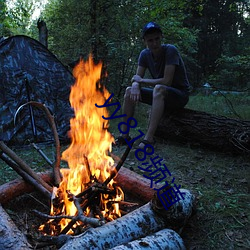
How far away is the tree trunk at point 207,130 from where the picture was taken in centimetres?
374

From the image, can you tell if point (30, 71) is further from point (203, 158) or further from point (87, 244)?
point (87, 244)

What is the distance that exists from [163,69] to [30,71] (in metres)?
2.52

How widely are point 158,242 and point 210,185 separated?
4.71 ft

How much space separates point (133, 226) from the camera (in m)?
1.85

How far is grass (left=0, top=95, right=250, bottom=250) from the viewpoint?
206 centimetres

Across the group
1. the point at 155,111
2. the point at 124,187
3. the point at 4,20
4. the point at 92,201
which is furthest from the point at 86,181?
the point at 4,20

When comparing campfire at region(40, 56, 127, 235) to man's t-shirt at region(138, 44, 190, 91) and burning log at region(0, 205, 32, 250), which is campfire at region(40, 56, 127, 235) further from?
man's t-shirt at region(138, 44, 190, 91)

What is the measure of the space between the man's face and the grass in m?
1.55

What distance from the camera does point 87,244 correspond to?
5.23 ft

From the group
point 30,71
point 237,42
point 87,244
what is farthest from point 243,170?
point 237,42

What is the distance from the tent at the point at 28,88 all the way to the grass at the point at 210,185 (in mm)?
405

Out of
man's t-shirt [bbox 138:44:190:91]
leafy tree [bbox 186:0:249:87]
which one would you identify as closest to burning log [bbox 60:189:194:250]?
man's t-shirt [bbox 138:44:190:91]

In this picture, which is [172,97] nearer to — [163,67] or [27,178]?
[163,67]

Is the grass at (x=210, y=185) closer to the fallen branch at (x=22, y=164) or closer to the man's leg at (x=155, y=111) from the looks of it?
the man's leg at (x=155, y=111)
